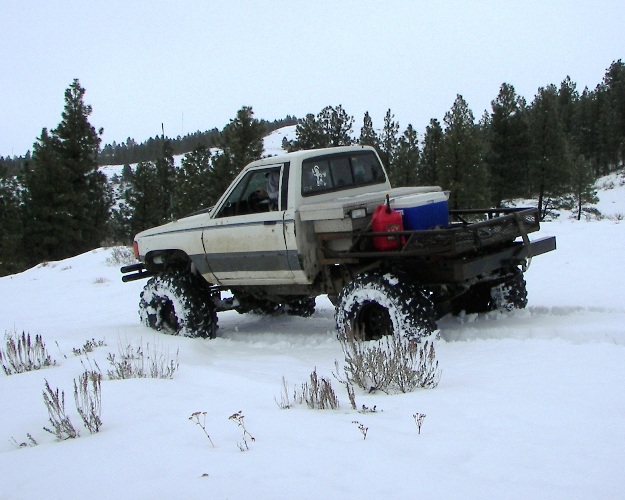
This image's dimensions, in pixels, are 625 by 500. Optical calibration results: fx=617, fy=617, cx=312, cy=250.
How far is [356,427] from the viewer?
Answer: 3.49 meters

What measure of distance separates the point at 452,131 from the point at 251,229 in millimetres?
25560

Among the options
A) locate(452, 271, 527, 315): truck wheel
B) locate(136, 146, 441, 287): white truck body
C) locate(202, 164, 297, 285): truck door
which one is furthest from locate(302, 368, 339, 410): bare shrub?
locate(452, 271, 527, 315): truck wheel

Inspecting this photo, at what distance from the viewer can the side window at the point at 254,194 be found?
22.5 feet

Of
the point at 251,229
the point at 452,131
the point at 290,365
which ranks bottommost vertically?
the point at 290,365

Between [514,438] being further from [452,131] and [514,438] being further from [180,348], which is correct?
[452,131]

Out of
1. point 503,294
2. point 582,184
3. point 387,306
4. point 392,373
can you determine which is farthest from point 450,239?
point 582,184

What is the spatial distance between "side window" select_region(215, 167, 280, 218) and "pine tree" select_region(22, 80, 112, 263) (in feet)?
95.8

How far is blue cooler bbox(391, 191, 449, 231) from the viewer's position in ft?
20.4

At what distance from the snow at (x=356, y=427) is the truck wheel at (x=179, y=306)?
85cm

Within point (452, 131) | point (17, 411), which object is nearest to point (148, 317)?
point (17, 411)

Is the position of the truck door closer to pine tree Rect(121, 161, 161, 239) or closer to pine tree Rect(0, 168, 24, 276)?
pine tree Rect(0, 168, 24, 276)

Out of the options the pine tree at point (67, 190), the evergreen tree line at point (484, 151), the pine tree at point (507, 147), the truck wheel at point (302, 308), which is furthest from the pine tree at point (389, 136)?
the truck wheel at point (302, 308)

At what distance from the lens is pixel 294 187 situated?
262 inches

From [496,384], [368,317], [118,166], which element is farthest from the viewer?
[118,166]
